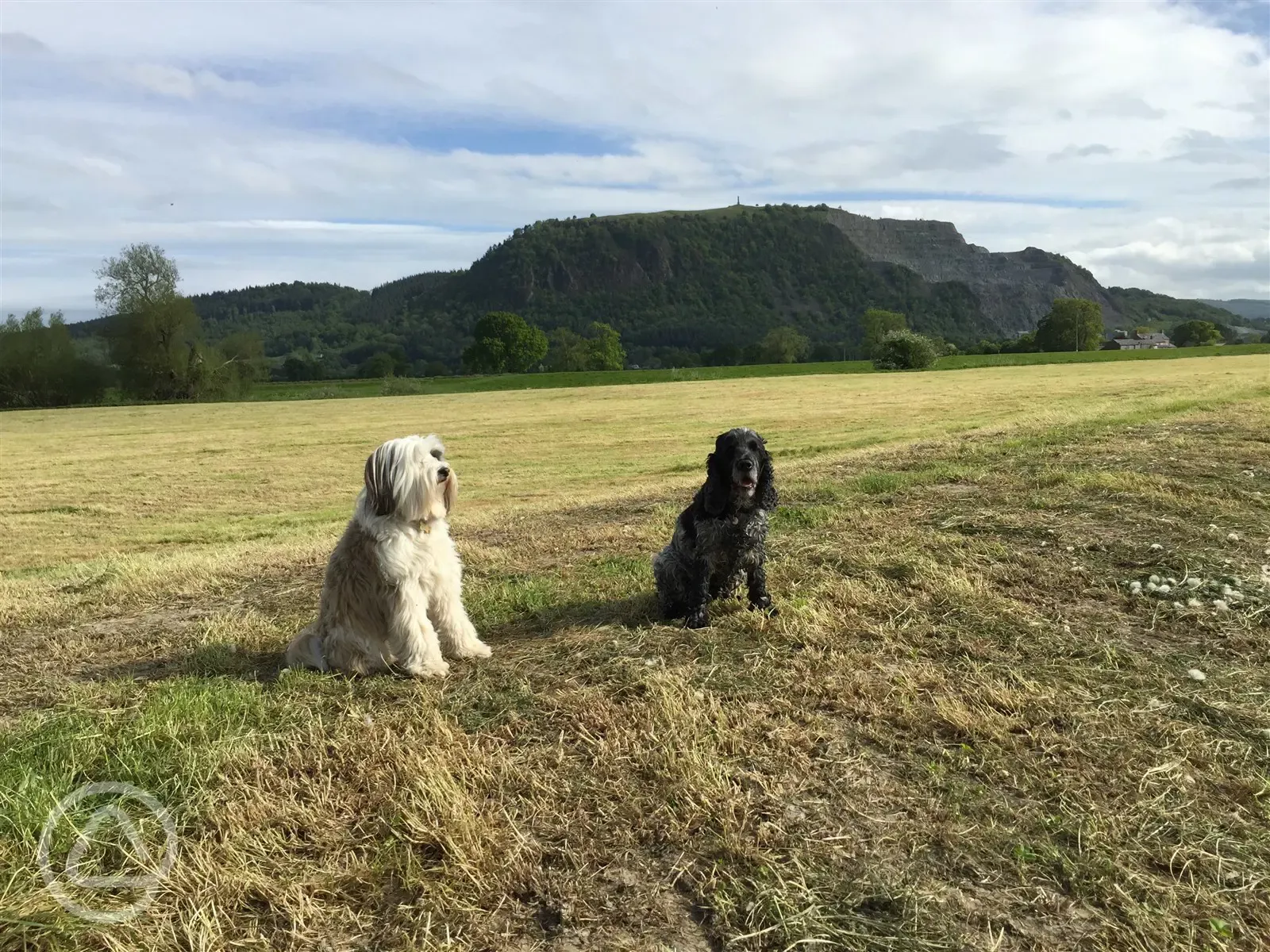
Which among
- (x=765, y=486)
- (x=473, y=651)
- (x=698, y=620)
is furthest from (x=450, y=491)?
(x=765, y=486)

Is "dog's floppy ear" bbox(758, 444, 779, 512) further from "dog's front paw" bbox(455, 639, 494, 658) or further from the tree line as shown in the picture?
the tree line

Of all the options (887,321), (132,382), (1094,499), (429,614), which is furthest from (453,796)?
(887,321)

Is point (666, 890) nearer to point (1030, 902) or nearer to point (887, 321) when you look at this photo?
point (1030, 902)

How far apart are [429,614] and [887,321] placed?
15794 centimetres

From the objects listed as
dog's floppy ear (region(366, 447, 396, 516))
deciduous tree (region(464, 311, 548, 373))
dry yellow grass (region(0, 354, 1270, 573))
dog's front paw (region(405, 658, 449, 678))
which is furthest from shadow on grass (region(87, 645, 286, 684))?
deciduous tree (region(464, 311, 548, 373))

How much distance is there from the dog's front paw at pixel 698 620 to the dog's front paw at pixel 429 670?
1913 millimetres

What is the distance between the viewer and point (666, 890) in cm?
342

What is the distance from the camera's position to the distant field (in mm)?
80625

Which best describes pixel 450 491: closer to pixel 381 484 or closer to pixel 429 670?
pixel 381 484

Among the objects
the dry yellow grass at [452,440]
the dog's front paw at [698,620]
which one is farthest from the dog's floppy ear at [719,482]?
the dry yellow grass at [452,440]

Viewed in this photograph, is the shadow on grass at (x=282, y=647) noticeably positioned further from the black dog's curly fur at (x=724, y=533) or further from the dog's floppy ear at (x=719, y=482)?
the dog's floppy ear at (x=719, y=482)

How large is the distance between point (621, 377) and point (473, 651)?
80864mm

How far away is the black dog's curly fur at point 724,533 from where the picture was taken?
637 centimetres

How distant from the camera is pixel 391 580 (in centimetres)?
575
